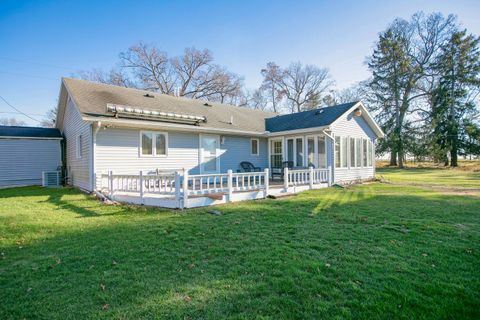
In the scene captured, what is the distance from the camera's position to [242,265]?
11.8 ft

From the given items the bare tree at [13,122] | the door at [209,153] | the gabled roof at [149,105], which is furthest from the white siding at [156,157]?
the bare tree at [13,122]

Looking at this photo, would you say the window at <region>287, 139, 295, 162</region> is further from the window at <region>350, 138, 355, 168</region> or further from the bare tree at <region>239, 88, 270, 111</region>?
the bare tree at <region>239, 88, 270, 111</region>

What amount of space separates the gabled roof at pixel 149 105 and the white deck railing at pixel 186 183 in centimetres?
253

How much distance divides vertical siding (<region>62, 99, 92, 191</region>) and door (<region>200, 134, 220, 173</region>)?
4809 millimetres

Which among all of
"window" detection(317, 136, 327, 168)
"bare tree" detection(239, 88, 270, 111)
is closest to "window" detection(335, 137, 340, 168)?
"window" detection(317, 136, 327, 168)

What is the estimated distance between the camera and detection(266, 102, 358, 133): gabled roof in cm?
1328

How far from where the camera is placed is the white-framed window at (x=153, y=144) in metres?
11.0

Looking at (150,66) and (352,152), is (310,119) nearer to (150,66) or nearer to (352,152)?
(352,152)

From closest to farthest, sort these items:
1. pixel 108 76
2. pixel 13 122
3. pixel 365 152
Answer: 1. pixel 365 152
2. pixel 108 76
3. pixel 13 122

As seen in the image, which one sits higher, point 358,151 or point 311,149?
point 311,149

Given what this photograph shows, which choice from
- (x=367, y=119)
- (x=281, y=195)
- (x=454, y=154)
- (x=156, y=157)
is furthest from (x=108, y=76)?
(x=454, y=154)

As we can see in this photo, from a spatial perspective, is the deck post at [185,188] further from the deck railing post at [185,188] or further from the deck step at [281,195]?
the deck step at [281,195]

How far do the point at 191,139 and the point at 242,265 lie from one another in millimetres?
9409

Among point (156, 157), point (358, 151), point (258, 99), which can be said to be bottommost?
point (156, 157)
